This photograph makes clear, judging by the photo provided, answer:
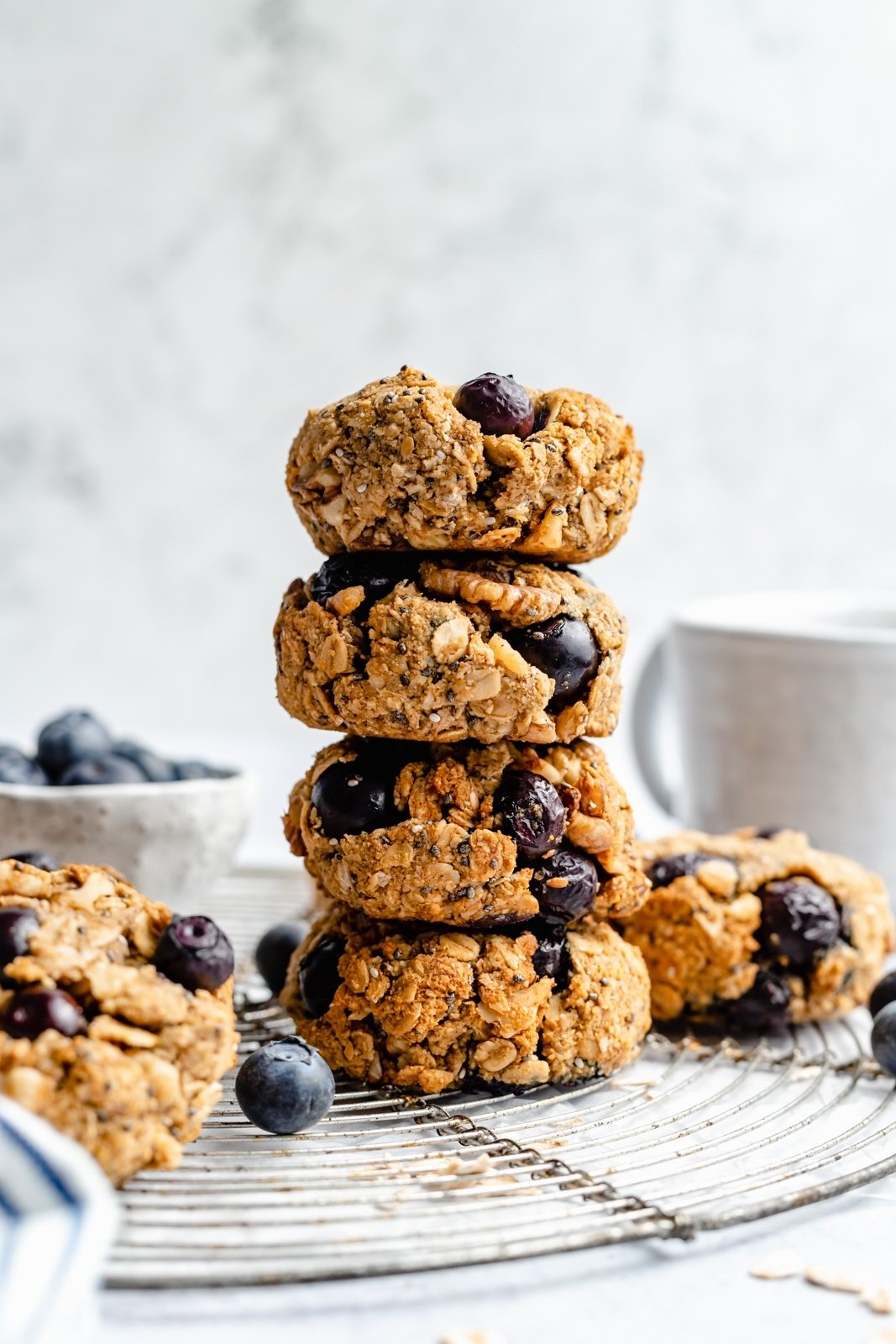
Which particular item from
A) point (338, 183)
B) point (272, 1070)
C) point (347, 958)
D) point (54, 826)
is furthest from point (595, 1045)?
point (338, 183)

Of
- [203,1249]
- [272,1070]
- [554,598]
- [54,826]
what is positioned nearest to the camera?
[203,1249]

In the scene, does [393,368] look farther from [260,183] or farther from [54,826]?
[54,826]

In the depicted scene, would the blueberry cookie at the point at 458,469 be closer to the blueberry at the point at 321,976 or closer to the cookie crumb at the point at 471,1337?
the blueberry at the point at 321,976

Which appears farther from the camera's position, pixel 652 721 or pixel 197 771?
pixel 652 721

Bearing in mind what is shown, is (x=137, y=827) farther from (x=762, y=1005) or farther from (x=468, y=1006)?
(x=762, y=1005)

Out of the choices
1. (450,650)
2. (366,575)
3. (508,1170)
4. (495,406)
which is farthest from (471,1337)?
(495,406)

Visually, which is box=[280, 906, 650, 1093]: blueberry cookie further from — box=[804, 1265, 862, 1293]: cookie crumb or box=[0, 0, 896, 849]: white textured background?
box=[0, 0, 896, 849]: white textured background

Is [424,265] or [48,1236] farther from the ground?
[424,265]

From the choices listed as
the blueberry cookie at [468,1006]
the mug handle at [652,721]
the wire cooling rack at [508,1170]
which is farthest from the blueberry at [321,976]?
the mug handle at [652,721]
